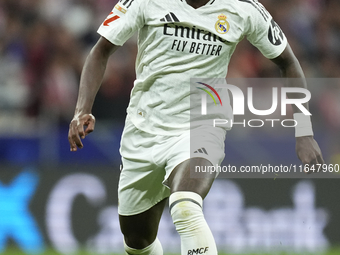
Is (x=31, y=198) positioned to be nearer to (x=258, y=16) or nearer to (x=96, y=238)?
(x=96, y=238)

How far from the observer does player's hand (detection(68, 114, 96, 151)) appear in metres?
3.56

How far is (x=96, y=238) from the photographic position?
664 cm

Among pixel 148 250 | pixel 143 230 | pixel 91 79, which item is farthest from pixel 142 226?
pixel 91 79

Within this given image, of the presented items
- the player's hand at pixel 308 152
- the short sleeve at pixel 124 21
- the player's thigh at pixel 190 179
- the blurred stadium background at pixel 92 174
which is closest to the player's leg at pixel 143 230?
the player's thigh at pixel 190 179

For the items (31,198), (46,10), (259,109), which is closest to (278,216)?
(259,109)

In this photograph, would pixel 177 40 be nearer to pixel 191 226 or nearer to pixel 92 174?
pixel 191 226

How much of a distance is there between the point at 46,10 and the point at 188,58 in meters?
5.89

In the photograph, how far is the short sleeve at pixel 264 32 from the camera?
3990mm

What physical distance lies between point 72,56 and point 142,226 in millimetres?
4731

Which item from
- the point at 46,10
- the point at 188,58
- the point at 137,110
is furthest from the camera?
the point at 46,10

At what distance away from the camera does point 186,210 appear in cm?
333

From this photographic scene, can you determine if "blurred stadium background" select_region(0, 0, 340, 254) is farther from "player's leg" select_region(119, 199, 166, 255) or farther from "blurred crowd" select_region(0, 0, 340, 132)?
"player's leg" select_region(119, 199, 166, 255)

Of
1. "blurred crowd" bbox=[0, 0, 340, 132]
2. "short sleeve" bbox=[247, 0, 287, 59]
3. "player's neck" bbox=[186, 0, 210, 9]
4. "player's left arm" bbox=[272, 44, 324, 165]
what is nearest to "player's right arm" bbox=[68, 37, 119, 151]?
"player's neck" bbox=[186, 0, 210, 9]

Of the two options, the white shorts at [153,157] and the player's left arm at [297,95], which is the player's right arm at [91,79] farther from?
the player's left arm at [297,95]
